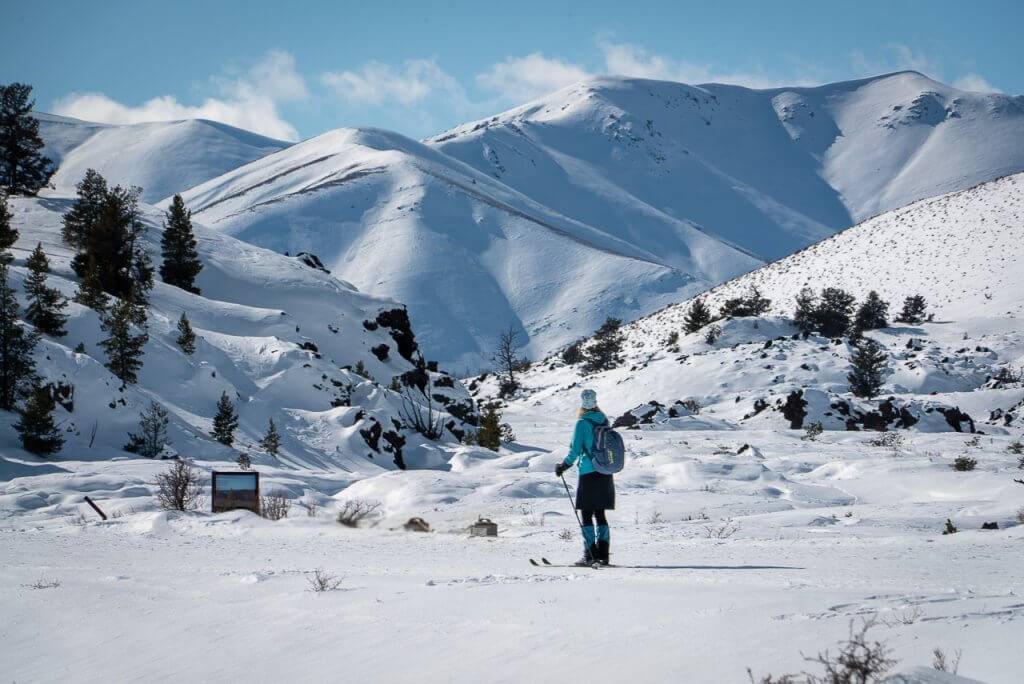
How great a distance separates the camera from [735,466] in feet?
62.7

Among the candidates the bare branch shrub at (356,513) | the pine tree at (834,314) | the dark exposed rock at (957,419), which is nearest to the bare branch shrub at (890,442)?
the dark exposed rock at (957,419)

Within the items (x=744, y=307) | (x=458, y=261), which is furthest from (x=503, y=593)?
(x=458, y=261)

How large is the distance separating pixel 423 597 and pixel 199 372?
24.7 m

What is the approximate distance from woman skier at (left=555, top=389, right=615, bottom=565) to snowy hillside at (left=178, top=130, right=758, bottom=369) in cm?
12225

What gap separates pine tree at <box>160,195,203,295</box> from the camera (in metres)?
40.7

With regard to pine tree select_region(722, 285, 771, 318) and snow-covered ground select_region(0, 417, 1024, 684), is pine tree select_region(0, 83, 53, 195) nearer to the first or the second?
snow-covered ground select_region(0, 417, 1024, 684)

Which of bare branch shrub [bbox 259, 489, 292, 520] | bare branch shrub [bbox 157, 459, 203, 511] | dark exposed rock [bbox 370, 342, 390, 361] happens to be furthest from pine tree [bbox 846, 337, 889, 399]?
bare branch shrub [bbox 157, 459, 203, 511]

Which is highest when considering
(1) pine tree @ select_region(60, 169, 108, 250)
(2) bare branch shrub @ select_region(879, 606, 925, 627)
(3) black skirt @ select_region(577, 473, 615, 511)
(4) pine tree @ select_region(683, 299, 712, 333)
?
(1) pine tree @ select_region(60, 169, 108, 250)

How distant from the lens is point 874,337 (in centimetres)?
6066

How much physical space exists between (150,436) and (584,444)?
56.9 ft

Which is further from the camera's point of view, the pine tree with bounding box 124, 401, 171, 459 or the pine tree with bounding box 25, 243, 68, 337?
the pine tree with bounding box 25, 243, 68, 337

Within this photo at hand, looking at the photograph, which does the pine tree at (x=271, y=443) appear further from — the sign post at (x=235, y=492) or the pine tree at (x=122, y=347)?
the sign post at (x=235, y=492)

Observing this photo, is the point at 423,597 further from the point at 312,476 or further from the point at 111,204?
the point at 111,204

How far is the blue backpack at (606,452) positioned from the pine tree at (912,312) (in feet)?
214
